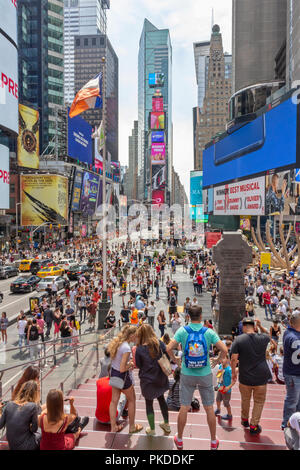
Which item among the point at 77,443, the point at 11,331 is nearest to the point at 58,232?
the point at 11,331

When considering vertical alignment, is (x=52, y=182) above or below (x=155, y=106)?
below

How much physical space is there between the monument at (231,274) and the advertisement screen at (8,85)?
68.8ft

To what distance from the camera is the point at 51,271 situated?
30.2 metres

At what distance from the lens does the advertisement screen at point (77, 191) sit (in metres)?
73.1

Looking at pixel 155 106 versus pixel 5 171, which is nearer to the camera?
pixel 5 171

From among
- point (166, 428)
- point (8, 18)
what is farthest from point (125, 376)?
point (8, 18)

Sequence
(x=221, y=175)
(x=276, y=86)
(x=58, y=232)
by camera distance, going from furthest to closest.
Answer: (x=58, y=232), (x=276, y=86), (x=221, y=175)

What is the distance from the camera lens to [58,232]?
78312 mm

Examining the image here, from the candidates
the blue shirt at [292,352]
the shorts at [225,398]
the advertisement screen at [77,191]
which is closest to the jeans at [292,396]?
the blue shirt at [292,352]

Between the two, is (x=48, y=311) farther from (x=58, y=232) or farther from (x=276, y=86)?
(x=58, y=232)

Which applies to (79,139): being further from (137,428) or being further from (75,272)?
(137,428)

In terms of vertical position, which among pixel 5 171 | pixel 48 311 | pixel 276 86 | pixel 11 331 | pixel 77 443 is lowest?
pixel 11 331

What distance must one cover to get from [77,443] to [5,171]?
29477 mm
